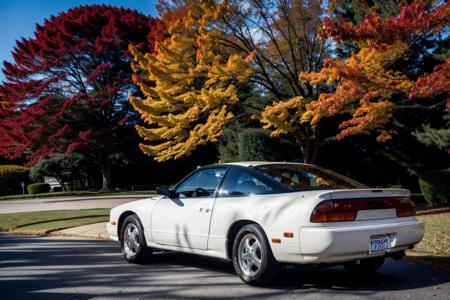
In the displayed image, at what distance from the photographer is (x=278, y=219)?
529cm

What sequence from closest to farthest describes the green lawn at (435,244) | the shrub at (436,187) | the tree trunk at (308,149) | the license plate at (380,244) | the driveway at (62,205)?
the license plate at (380,244) → the green lawn at (435,244) → the shrub at (436,187) → the tree trunk at (308,149) → the driveway at (62,205)

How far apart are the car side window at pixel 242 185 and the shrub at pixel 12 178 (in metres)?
33.7

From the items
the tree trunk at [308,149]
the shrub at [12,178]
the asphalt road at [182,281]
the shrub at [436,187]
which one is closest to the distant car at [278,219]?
the asphalt road at [182,281]

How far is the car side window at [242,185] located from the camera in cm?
579

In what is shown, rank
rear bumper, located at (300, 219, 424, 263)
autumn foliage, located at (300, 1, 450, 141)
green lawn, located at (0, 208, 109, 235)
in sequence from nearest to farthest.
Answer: rear bumper, located at (300, 219, 424, 263), autumn foliage, located at (300, 1, 450, 141), green lawn, located at (0, 208, 109, 235)

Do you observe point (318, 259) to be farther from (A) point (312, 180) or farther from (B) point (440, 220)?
(B) point (440, 220)

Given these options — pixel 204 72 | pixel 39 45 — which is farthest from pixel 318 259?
pixel 39 45

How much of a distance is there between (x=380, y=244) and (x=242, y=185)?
1.74 metres

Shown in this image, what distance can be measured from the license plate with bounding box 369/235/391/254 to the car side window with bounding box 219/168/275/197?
1216 millimetres

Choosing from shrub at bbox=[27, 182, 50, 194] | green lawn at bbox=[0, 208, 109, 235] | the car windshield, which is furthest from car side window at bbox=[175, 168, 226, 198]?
shrub at bbox=[27, 182, 50, 194]

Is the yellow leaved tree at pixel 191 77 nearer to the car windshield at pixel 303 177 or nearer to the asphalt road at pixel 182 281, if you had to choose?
the asphalt road at pixel 182 281

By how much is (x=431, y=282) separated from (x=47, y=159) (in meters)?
34.1

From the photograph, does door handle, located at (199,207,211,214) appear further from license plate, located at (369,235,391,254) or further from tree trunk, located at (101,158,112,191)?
tree trunk, located at (101,158,112,191)

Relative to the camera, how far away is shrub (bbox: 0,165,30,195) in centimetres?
3597
